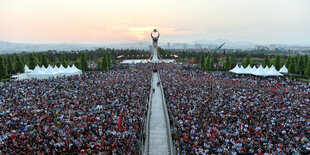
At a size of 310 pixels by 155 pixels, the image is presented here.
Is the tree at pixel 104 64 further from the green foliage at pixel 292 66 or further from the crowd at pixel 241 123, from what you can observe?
the green foliage at pixel 292 66

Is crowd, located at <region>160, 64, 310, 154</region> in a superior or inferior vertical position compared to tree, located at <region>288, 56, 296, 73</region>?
inferior

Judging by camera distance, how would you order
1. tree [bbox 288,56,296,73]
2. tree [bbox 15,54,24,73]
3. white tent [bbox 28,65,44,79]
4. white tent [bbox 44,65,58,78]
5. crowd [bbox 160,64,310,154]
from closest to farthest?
1. crowd [bbox 160,64,310,154]
2. white tent [bbox 28,65,44,79]
3. white tent [bbox 44,65,58,78]
4. tree [bbox 288,56,296,73]
5. tree [bbox 15,54,24,73]

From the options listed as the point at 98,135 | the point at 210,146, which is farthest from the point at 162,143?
the point at 98,135

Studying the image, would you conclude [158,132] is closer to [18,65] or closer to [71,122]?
[71,122]

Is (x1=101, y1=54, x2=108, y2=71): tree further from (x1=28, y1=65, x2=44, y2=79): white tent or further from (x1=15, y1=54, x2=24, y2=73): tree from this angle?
(x1=15, y1=54, x2=24, y2=73): tree

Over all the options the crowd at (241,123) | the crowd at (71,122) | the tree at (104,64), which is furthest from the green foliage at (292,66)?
the tree at (104,64)

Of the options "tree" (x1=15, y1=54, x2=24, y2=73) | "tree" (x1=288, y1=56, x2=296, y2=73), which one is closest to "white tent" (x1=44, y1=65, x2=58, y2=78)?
"tree" (x1=15, y1=54, x2=24, y2=73)

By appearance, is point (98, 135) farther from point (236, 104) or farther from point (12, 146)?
point (236, 104)
